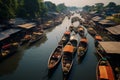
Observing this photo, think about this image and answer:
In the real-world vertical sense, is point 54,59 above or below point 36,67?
above

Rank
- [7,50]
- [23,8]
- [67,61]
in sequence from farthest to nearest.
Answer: [23,8] → [7,50] → [67,61]

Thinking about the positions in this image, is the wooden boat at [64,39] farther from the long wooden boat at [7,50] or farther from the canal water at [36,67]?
the long wooden boat at [7,50]

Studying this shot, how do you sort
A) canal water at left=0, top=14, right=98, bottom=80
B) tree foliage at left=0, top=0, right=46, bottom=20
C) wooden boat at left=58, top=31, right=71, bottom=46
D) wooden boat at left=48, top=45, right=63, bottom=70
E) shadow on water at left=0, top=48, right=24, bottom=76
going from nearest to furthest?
canal water at left=0, top=14, right=98, bottom=80, wooden boat at left=48, top=45, right=63, bottom=70, shadow on water at left=0, top=48, right=24, bottom=76, wooden boat at left=58, top=31, right=71, bottom=46, tree foliage at left=0, top=0, right=46, bottom=20

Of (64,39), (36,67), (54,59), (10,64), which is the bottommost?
(36,67)

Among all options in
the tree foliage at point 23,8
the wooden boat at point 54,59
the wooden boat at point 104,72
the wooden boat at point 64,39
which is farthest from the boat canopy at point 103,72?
the tree foliage at point 23,8

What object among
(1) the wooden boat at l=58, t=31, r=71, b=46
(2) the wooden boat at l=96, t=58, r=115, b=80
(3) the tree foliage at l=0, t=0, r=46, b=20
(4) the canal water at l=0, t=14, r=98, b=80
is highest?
(3) the tree foliage at l=0, t=0, r=46, b=20

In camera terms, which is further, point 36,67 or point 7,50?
point 7,50

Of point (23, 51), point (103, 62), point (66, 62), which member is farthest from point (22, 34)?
point (103, 62)

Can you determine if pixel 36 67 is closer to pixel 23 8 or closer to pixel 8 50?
pixel 8 50

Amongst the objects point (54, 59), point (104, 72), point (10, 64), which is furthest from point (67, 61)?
point (10, 64)

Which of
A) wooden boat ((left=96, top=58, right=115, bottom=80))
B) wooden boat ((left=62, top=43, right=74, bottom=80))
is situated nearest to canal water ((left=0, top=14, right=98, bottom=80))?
wooden boat ((left=62, top=43, right=74, bottom=80))

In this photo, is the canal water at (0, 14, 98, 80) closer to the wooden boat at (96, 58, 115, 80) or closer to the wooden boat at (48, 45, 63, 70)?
the wooden boat at (48, 45, 63, 70)
